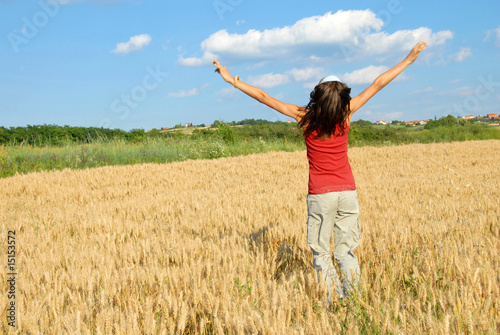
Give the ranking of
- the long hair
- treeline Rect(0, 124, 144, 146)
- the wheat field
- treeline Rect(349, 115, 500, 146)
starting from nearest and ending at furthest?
the wheat field, the long hair, treeline Rect(0, 124, 144, 146), treeline Rect(349, 115, 500, 146)

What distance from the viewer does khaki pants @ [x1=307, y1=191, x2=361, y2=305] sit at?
3.28 m

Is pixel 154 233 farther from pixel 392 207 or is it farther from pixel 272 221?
pixel 392 207

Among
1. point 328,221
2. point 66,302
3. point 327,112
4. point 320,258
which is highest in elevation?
point 327,112

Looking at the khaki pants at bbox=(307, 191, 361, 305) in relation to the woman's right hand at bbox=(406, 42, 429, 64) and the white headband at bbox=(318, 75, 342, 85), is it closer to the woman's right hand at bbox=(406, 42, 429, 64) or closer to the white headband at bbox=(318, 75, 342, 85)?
the white headband at bbox=(318, 75, 342, 85)

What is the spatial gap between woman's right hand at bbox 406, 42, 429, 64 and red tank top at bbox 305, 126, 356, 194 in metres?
1.24

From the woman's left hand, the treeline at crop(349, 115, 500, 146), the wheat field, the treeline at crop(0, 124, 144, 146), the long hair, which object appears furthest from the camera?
the treeline at crop(349, 115, 500, 146)

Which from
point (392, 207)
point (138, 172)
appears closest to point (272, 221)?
point (392, 207)

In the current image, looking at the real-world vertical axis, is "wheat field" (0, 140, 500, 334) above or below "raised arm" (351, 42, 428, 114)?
below

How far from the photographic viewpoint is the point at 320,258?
336cm

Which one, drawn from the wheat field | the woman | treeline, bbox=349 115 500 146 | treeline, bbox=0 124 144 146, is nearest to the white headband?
the woman

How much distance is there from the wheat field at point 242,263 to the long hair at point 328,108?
4.40 feet

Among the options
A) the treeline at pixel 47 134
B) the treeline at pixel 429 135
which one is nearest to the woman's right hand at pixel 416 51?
the treeline at pixel 47 134

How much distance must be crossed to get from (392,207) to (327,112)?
13.1 feet

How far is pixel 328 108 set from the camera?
3.22m
